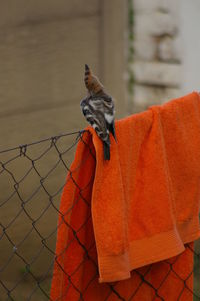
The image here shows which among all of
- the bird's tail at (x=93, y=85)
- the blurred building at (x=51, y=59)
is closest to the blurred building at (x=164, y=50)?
the blurred building at (x=51, y=59)

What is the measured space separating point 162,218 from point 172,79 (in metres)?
1.63

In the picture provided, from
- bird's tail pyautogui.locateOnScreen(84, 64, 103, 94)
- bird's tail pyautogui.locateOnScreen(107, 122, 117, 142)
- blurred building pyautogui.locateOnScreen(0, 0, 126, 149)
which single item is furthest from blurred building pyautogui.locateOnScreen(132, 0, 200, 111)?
bird's tail pyautogui.locateOnScreen(107, 122, 117, 142)

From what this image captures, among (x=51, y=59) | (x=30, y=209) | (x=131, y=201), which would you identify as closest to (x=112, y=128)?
(x=131, y=201)

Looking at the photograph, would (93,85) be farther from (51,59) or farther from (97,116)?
(51,59)

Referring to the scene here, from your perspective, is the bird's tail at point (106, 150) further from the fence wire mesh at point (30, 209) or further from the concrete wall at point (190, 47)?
the concrete wall at point (190, 47)

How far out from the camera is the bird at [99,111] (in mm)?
1789

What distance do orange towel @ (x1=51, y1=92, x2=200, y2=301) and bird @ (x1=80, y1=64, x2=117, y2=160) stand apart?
0.09 feet

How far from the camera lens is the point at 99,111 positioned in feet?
6.27

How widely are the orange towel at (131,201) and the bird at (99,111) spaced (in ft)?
0.09

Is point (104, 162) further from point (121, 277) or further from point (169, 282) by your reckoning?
point (169, 282)

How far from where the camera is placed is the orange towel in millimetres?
1829

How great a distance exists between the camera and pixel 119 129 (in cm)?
186

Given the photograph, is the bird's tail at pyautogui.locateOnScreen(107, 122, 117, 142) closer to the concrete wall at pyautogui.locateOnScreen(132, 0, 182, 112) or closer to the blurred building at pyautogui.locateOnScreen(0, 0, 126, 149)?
the blurred building at pyautogui.locateOnScreen(0, 0, 126, 149)

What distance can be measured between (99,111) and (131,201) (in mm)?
270
